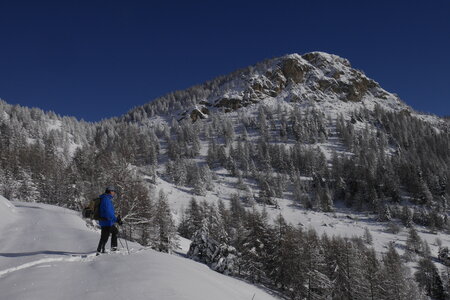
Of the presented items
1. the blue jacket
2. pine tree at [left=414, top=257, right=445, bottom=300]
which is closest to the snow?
the blue jacket

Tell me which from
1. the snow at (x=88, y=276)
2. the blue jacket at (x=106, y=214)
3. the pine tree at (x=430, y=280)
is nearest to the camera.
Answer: the snow at (x=88, y=276)

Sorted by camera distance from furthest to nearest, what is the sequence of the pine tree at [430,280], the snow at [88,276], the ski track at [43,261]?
the pine tree at [430,280] → the ski track at [43,261] → the snow at [88,276]

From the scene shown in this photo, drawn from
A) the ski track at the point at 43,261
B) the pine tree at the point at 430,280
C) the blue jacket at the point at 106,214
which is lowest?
the pine tree at the point at 430,280

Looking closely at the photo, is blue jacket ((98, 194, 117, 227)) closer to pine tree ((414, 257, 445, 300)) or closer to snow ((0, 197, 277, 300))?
snow ((0, 197, 277, 300))

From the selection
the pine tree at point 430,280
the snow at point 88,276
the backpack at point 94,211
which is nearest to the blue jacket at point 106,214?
the backpack at point 94,211

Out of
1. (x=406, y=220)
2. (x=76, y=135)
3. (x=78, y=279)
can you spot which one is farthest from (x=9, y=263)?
(x=76, y=135)

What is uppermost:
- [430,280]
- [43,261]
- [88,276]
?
[88,276]

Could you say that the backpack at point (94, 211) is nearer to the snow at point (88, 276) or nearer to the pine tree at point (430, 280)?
the snow at point (88, 276)

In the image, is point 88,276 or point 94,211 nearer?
point 88,276

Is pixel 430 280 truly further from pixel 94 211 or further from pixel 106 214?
pixel 94 211

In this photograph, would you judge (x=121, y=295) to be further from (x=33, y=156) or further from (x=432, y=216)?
(x=432, y=216)

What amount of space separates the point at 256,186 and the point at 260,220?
8882cm

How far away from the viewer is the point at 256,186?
124m

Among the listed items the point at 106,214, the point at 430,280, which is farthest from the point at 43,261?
the point at 430,280
